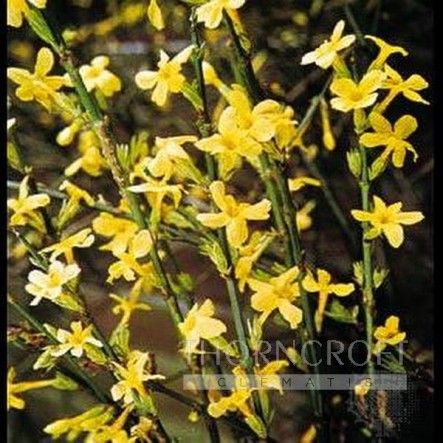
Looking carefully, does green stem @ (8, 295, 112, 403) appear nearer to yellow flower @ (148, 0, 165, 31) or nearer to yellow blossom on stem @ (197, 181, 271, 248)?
yellow blossom on stem @ (197, 181, 271, 248)

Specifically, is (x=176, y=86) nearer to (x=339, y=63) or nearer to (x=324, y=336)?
(x=339, y=63)

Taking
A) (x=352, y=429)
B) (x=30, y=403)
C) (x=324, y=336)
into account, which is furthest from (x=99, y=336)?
Answer: (x=30, y=403)

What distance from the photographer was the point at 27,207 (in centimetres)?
96

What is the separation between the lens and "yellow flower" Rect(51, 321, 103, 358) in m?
0.91

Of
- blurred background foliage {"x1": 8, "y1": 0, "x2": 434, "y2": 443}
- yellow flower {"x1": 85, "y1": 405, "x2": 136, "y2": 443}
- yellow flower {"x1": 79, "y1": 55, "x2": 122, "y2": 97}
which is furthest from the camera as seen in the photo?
blurred background foliage {"x1": 8, "y1": 0, "x2": 434, "y2": 443}

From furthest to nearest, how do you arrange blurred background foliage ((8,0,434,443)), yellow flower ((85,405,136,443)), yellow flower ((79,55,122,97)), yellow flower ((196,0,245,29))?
blurred background foliage ((8,0,434,443)) < yellow flower ((79,55,122,97)) < yellow flower ((85,405,136,443)) < yellow flower ((196,0,245,29))

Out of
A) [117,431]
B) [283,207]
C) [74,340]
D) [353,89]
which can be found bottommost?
[117,431]

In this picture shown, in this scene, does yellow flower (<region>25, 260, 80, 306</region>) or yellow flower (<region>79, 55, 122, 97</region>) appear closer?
yellow flower (<region>25, 260, 80, 306</region>)

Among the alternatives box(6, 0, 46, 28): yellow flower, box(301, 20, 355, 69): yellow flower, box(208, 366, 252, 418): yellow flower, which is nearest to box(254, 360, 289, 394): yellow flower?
box(208, 366, 252, 418): yellow flower

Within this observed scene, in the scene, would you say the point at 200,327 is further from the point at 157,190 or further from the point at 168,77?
the point at 168,77

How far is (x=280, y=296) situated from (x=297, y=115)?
620 millimetres

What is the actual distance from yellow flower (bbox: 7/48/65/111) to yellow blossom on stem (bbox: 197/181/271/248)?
8.3 inches

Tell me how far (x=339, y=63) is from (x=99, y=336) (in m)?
0.39

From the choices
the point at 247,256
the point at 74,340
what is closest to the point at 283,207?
the point at 247,256
